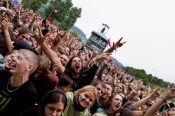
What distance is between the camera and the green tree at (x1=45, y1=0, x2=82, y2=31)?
213ft

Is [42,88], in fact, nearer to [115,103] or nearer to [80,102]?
[80,102]

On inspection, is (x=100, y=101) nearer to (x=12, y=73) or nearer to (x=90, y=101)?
(x=90, y=101)

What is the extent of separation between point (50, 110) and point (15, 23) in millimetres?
5185

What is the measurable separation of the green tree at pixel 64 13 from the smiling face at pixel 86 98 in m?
62.4

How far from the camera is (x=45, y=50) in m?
3.74

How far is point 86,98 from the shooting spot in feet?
11.4

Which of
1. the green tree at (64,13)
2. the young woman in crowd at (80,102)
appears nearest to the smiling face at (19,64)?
the young woman in crowd at (80,102)

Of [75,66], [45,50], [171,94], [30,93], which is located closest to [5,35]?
[45,50]

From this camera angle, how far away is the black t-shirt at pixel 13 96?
260 centimetres

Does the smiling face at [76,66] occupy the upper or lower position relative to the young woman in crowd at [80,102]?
upper

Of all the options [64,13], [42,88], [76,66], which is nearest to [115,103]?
[76,66]

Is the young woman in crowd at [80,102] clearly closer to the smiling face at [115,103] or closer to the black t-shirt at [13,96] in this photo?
the black t-shirt at [13,96]

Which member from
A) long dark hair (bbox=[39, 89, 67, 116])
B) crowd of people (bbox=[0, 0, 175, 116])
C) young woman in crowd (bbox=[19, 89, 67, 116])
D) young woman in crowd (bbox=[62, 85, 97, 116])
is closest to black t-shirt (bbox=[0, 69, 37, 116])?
crowd of people (bbox=[0, 0, 175, 116])

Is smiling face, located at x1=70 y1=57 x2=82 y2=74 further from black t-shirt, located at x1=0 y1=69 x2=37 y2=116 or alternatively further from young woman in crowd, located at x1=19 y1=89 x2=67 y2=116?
young woman in crowd, located at x1=19 y1=89 x2=67 y2=116
